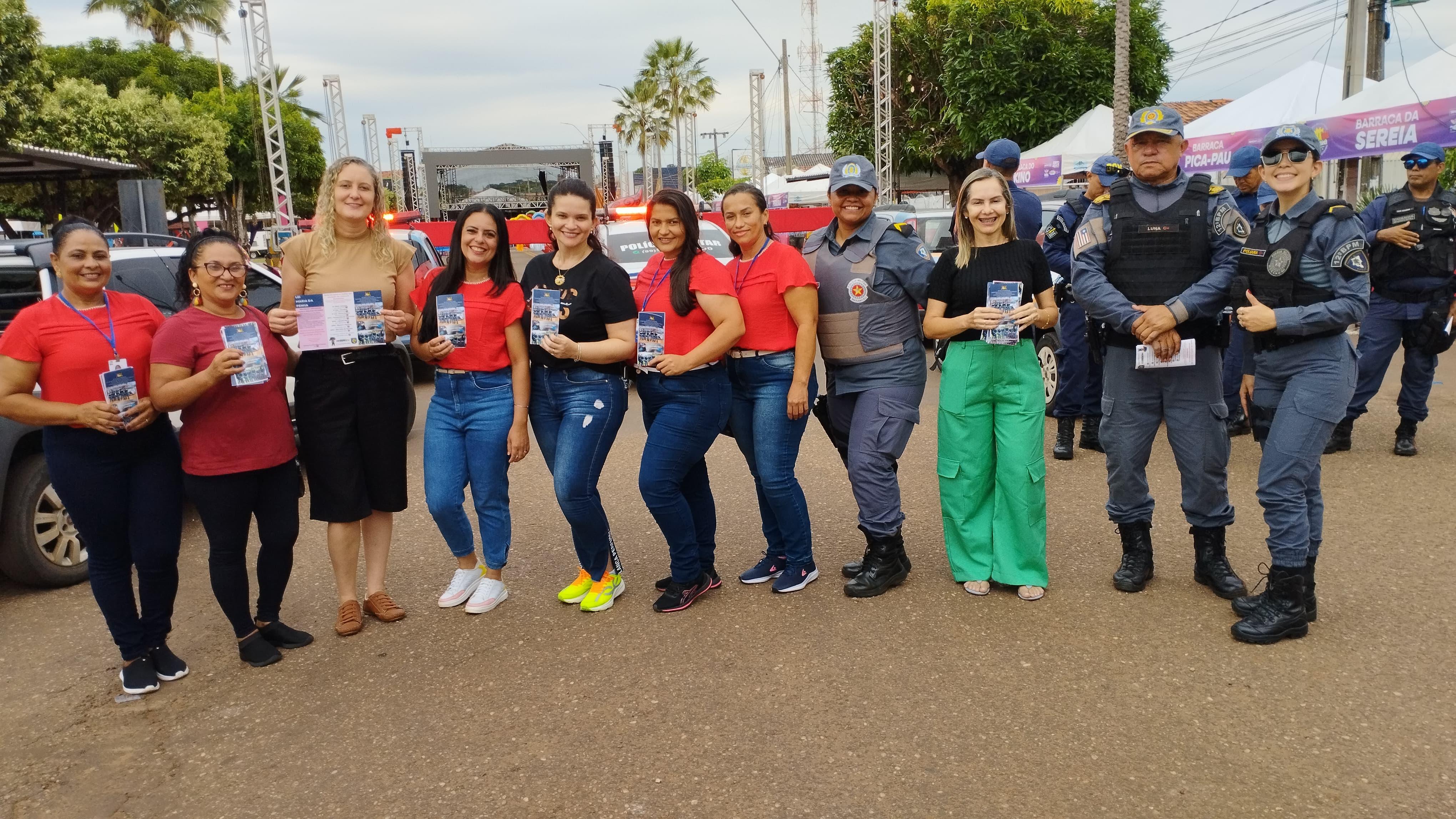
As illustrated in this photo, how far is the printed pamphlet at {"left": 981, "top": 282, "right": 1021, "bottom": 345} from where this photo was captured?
166 inches

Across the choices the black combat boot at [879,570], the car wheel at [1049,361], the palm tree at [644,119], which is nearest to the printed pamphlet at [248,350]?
the black combat boot at [879,570]

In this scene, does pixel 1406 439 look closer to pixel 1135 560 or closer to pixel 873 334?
pixel 1135 560

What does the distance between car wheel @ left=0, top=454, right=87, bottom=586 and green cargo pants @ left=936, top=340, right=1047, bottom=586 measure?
4091 millimetres

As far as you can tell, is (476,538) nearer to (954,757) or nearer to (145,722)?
(145,722)

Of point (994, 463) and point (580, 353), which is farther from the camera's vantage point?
point (994, 463)

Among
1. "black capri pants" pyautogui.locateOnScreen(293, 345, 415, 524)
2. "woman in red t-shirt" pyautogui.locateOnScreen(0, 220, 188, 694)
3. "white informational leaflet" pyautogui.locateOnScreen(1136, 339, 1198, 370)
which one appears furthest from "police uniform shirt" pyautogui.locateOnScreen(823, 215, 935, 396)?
"woman in red t-shirt" pyautogui.locateOnScreen(0, 220, 188, 694)

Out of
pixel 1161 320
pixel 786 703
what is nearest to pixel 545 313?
pixel 786 703

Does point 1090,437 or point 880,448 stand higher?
point 880,448

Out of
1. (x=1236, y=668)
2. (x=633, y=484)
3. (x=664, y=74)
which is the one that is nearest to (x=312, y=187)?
(x=664, y=74)

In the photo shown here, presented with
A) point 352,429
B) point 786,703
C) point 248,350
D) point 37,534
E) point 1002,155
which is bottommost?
point 786,703

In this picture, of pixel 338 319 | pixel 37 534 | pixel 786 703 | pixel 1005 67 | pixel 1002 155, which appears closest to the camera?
pixel 786 703

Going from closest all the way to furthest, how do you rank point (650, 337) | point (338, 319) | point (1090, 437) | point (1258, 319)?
point (1258, 319) < point (338, 319) < point (650, 337) < point (1090, 437)

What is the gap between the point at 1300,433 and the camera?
403 centimetres

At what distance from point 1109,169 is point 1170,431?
133 cm
